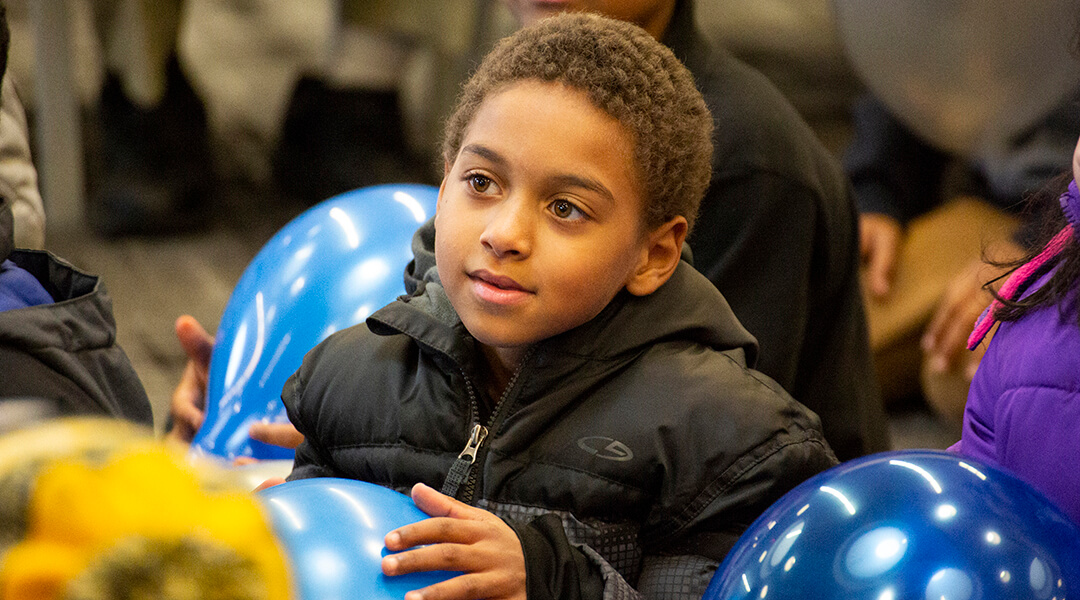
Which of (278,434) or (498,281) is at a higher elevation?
(498,281)

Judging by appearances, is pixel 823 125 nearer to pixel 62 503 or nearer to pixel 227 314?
pixel 227 314

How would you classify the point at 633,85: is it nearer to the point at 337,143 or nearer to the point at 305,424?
the point at 305,424

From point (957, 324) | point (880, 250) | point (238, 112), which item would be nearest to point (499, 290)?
point (957, 324)

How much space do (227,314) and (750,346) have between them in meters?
0.75

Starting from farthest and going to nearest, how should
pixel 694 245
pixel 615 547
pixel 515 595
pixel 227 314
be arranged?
pixel 227 314 → pixel 694 245 → pixel 615 547 → pixel 515 595

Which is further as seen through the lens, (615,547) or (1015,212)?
(1015,212)

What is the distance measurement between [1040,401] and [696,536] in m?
0.30

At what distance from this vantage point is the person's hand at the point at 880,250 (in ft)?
8.23

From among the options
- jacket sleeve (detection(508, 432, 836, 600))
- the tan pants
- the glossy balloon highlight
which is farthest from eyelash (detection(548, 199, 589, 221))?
the tan pants

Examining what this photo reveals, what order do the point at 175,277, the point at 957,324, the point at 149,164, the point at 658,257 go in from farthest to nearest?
the point at 149,164, the point at 175,277, the point at 957,324, the point at 658,257

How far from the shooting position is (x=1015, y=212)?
2.41 m

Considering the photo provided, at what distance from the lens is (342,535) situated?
779mm

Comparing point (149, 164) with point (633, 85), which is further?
point (149, 164)

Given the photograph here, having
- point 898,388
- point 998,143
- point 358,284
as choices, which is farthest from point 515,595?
point 898,388
